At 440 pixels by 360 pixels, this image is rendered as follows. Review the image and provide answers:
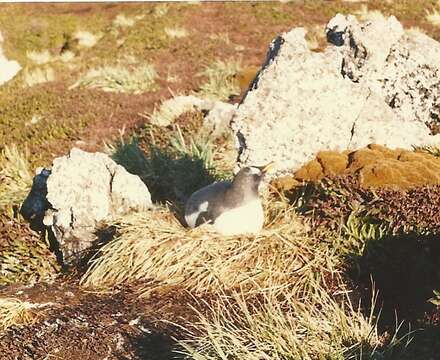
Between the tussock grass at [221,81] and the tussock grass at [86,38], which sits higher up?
the tussock grass at [221,81]

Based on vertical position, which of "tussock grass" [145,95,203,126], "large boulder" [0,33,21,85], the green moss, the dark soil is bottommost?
"large boulder" [0,33,21,85]

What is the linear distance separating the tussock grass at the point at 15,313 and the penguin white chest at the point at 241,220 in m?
2.03

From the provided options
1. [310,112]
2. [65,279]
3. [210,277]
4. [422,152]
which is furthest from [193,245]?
[422,152]

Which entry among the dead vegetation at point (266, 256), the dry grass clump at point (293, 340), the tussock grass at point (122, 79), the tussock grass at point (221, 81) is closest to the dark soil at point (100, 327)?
the dead vegetation at point (266, 256)

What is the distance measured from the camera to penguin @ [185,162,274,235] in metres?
7.39

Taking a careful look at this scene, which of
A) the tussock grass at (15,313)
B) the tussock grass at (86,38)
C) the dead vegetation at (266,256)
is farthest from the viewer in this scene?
the tussock grass at (86,38)

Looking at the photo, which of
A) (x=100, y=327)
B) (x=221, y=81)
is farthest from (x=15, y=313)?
(x=221, y=81)

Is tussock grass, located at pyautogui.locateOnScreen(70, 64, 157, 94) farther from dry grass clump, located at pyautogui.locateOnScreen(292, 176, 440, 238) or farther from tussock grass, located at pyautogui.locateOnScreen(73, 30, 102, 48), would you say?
dry grass clump, located at pyautogui.locateOnScreen(292, 176, 440, 238)

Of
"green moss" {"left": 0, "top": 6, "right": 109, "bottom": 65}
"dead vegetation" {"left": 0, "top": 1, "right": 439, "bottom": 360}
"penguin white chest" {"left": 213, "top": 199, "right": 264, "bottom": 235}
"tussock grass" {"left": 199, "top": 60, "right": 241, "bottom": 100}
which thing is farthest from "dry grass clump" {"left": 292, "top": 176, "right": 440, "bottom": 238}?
"green moss" {"left": 0, "top": 6, "right": 109, "bottom": 65}

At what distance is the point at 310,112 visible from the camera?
876 cm

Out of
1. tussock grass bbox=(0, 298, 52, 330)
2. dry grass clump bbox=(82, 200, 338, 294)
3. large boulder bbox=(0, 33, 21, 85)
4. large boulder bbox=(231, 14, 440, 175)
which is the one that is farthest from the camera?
large boulder bbox=(0, 33, 21, 85)

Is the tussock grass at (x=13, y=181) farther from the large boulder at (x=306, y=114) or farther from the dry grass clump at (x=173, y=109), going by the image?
the large boulder at (x=306, y=114)

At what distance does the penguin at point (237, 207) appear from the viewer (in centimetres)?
739

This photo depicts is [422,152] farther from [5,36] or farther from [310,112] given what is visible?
[5,36]
